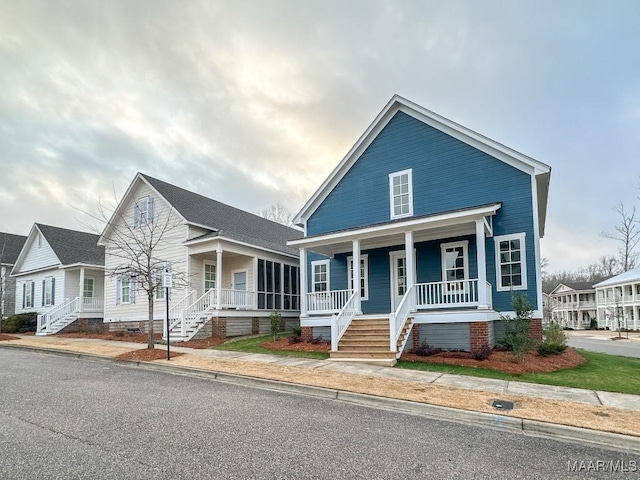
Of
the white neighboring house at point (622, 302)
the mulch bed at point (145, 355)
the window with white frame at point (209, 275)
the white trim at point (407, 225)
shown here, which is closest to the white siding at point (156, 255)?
the window with white frame at point (209, 275)

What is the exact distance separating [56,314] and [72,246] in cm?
578

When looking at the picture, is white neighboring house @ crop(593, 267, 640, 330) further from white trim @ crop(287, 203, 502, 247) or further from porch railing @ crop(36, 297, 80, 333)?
porch railing @ crop(36, 297, 80, 333)

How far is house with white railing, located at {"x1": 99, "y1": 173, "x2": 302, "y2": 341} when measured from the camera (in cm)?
1780

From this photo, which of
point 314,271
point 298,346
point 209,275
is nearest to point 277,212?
point 209,275

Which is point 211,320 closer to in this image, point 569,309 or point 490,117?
point 490,117

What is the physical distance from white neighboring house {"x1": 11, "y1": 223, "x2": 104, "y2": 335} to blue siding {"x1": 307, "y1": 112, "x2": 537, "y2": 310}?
15.2 meters

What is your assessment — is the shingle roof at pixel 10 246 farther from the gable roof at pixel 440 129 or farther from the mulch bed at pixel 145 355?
the gable roof at pixel 440 129

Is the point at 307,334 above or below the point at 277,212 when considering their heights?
below

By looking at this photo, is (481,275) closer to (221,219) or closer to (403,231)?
(403,231)

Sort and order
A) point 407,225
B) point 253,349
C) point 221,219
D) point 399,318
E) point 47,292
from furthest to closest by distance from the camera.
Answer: point 47,292, point 221,219, point 253,349, point 407,225, point 399,318

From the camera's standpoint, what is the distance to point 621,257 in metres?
56.0

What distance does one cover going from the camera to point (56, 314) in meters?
23.1

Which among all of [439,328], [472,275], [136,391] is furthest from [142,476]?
[472,275]

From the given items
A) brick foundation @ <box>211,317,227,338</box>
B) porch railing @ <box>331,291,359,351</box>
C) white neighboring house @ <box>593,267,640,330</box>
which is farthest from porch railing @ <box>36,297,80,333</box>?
white neighboring house @ <box>593,267,640,330</box>
